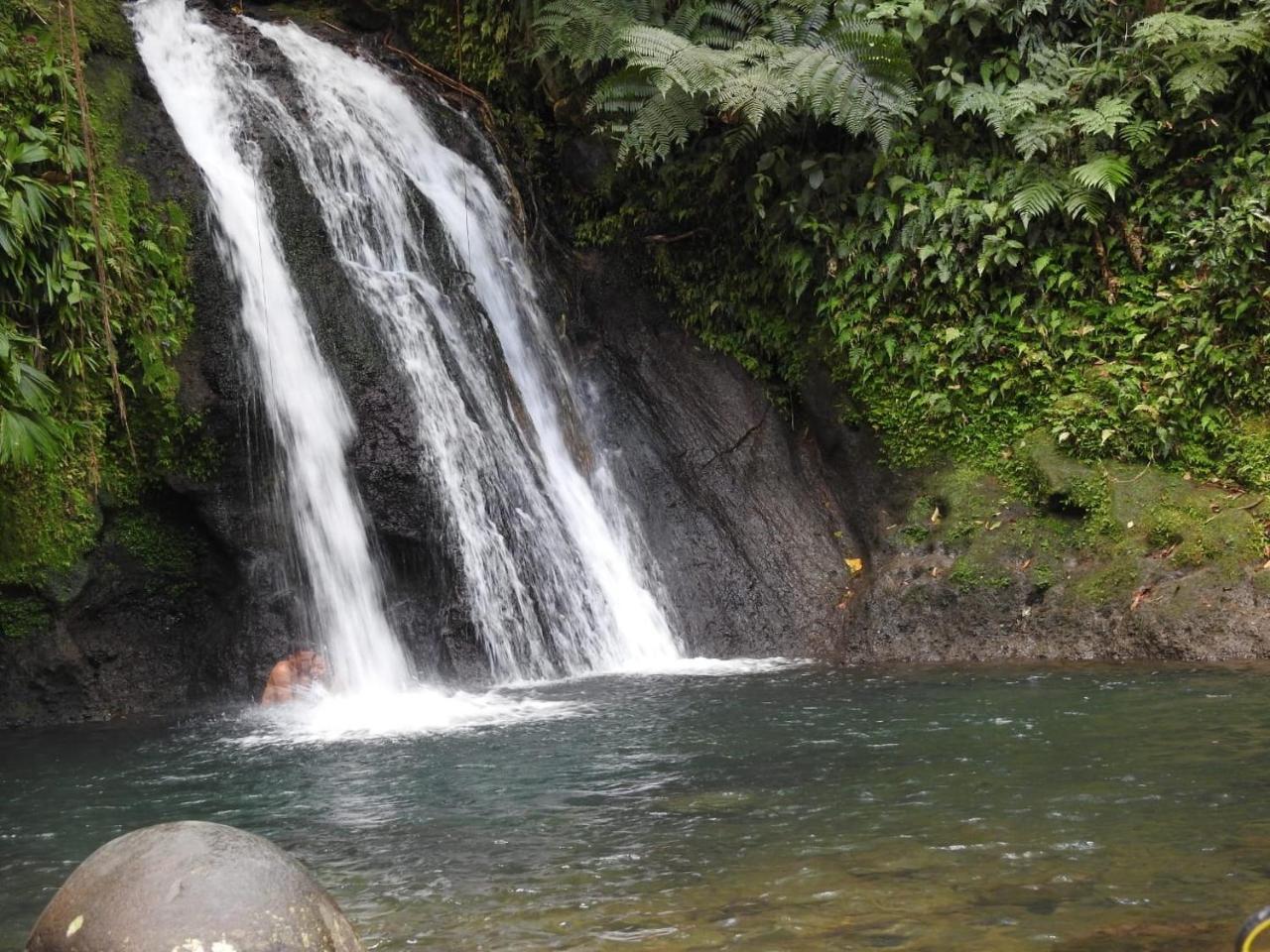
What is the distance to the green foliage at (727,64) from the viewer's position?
10.2 meters

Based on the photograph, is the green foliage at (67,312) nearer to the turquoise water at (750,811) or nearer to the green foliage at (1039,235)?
the turquoise water at (750,811)

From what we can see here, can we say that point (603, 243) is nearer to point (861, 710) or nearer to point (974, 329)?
point (974, 329)

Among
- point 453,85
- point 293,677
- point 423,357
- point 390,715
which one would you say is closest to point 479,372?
point 423,357

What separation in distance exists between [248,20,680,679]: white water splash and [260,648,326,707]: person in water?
129 cm

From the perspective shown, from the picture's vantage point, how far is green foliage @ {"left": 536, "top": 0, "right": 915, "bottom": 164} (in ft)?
33.4

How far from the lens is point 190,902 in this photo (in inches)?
115

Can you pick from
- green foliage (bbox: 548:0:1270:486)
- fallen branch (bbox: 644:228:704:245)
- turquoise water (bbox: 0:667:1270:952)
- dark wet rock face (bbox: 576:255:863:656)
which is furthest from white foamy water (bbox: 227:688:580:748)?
fallen branch (bbox: 644:228:704:245)

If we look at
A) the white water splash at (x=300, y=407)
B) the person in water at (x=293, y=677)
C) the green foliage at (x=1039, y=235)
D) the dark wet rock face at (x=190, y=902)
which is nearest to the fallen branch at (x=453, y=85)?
the green foliage at (x=1039, y=235)

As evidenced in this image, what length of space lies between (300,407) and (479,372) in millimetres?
1829

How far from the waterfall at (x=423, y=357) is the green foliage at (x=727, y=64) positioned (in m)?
1.81

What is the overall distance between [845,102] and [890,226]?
1.13 m

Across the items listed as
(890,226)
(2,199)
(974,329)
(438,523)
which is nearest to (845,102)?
(890,226)

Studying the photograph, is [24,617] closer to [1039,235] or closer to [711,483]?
[711,483]

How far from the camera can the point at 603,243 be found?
12.5 m
